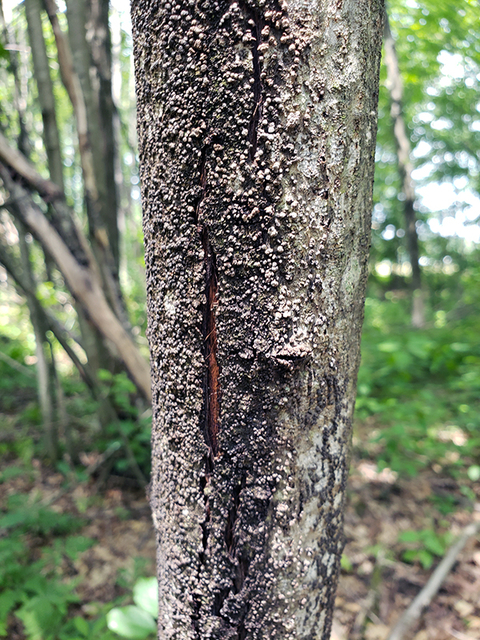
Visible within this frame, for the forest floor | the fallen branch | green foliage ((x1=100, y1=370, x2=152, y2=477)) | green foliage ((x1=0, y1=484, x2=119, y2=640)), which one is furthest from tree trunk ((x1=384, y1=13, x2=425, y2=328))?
green foliage ((x1=0, y1=484, x2=119, y2=640))

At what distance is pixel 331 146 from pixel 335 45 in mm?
122

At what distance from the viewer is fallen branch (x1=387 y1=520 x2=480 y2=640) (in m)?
2.02

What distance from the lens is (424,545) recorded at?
2.59 metres

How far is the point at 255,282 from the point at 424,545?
2.86m

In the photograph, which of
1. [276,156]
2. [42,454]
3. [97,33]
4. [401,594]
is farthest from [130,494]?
[97,33]

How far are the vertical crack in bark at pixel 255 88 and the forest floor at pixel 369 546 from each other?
236cm

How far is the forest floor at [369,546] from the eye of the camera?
7.08ft

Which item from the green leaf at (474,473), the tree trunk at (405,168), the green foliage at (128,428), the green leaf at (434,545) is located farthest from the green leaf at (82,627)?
the tree trunk at (405,168)

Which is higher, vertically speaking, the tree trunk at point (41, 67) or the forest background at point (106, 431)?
the tree trunk at point (41, 67)

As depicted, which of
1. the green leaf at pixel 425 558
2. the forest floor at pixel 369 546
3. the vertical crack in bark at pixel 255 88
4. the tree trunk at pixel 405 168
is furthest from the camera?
the tree trunk at pixel 405 168

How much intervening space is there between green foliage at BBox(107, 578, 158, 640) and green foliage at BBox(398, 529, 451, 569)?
6.45 feet

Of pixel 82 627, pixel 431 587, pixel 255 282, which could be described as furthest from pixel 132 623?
pixel 431 587

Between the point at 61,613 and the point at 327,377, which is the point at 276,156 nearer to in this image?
the point at 327,377

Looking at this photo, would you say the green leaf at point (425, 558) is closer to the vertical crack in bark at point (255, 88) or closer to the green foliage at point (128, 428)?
the green foliage at point (128, 428)
